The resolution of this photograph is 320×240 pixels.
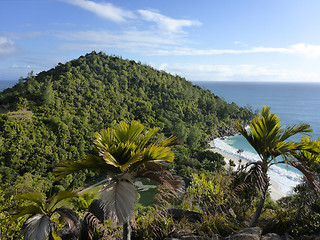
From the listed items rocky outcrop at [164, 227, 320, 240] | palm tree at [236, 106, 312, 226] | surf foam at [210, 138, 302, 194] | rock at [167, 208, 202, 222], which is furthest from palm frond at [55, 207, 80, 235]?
surf foam at [210, 138, 302, 194]

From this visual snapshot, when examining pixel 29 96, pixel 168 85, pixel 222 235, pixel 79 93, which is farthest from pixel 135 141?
pixel 168 85

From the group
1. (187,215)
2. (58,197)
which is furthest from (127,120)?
(58,197)

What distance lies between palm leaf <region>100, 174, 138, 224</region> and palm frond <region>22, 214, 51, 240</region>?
1.01 metres

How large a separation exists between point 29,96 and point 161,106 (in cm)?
3398

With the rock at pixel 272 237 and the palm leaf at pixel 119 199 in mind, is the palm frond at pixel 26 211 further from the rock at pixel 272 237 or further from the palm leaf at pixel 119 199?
the rock at pixel 272 237

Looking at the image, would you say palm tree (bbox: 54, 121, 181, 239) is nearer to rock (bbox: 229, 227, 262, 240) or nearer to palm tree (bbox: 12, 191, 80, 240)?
palm tree (bbox: 12, 191, 80, 240)

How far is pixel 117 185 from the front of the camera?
2.67 meters

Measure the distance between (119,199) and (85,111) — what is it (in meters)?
42.9

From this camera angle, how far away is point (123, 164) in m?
2.70

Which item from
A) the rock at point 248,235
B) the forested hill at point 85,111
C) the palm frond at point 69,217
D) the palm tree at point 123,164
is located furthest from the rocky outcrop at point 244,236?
the forested hill at point 85,111

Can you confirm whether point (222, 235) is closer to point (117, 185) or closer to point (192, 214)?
point (192, 214)

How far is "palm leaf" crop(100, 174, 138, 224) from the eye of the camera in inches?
99.7

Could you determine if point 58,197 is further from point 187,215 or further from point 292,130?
point 292,130

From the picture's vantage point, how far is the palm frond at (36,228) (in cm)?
279
